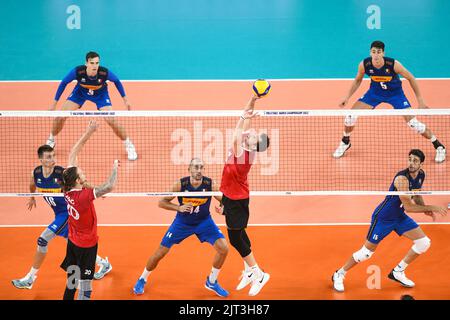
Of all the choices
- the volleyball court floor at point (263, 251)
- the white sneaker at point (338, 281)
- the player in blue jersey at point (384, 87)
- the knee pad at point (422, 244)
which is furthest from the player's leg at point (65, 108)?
the knee pad at point (422, 244)

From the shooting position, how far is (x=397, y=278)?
1299 centimetres

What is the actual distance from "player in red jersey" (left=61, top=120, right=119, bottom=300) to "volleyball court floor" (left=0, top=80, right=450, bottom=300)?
1.39 m

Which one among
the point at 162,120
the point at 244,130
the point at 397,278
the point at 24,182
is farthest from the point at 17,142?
the point at 397,278

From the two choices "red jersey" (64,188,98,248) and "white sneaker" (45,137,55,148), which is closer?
"red jersey" (64,188,98,248)

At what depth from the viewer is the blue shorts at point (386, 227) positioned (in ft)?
41.2

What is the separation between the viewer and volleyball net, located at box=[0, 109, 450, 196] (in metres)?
16.9

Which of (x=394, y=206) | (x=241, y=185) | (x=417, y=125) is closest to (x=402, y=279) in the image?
(x=394, y=206)

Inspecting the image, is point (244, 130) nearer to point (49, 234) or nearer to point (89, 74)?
point (49, 234)

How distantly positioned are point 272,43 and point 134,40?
4481 millimetres

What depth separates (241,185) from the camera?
12.1 m

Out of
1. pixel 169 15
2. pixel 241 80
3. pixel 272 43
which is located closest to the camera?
pixel 241 80

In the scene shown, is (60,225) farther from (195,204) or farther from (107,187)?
(195,204)

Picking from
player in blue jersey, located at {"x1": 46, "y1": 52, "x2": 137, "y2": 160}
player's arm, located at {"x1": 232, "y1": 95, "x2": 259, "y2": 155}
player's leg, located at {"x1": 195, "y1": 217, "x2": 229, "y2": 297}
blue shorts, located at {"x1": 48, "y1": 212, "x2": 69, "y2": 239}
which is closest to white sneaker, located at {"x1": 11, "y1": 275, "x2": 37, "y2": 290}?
blue shorts, located at {"x1": 48, "y1": 212, "x2": 69, "y2": 239}

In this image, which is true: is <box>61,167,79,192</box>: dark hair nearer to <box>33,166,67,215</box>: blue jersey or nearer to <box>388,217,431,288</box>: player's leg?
<box>33,166,67,215</box>: blue jersey
